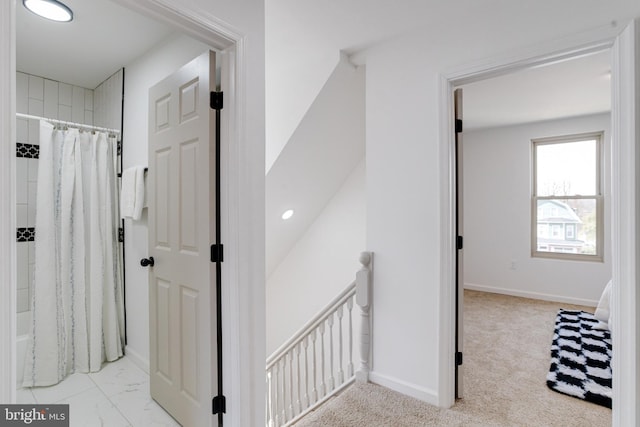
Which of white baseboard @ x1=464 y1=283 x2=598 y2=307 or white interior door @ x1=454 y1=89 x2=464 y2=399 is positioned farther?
white baseboard @ x1=464 y1=283 x2=598 y2=307

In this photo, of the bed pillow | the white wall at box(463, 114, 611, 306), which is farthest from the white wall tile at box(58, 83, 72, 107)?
the bed pillow

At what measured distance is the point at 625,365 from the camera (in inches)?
61.1

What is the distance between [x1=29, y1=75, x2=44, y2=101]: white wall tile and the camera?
2666 millimetres

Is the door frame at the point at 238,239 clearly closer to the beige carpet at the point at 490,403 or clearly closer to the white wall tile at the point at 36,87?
the beige carpet at the point at 490,403

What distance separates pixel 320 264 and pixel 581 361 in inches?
106

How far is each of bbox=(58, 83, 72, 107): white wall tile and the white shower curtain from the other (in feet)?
2.16

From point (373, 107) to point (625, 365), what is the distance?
1995 millimetres

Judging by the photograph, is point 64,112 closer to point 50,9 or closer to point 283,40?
point 50,9

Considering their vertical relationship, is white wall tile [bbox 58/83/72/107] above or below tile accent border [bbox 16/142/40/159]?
above

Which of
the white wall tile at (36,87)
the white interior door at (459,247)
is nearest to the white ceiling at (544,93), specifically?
the white interior door at (459,247)

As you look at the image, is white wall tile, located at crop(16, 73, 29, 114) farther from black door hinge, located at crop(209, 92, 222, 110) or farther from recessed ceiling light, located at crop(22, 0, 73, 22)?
black door hinge, located at crop(209, 92, 222, 110)

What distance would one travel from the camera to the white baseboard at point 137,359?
2389mm

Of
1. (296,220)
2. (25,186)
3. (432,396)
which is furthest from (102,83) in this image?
(432,396)

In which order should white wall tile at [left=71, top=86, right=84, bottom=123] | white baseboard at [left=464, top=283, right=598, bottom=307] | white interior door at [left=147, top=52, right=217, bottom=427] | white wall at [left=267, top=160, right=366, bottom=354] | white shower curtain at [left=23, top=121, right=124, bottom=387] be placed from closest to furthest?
white interior door at [left=147, top=52, right=217, bottom=427] < white shower curtain at [left=23, top=121, right=124, bottom=387] < white wall tile at [left=71, top=86, right=84, bottom=123] < white wall at [left=267, top=160, right=366, bottom=354] < white baseboard at [left=464, top=283, right=598, bottom=307]
